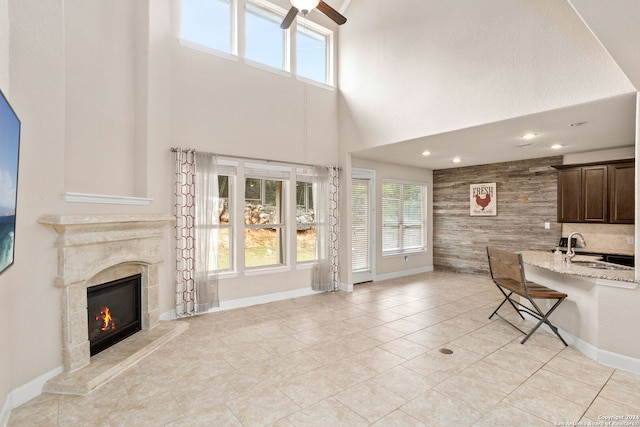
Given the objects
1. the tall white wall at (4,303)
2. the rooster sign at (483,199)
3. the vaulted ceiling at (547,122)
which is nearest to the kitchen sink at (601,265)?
the vaulted ceiling at (547,122)

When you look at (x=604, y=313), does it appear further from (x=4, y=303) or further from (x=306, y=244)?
(x=4, y=303)

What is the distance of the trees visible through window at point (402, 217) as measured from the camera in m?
6.93

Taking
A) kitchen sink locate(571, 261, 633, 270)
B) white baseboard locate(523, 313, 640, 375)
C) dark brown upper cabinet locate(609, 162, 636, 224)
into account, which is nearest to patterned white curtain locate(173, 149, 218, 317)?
white baseboard locate(523, 313, 640, 375)

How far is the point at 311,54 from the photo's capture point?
571 centimetres

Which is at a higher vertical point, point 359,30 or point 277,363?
point 359,30

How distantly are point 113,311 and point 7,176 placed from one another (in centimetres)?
193

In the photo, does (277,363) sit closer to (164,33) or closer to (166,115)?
(166,115)

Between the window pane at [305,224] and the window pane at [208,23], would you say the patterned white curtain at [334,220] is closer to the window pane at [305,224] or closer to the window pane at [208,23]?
the window pane at [305,224]

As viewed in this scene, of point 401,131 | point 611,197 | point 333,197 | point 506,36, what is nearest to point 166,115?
point 333,197

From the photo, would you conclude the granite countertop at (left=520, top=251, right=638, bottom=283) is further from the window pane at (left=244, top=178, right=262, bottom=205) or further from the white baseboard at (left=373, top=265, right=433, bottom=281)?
the window pane at (left=244, top=178, right=262, bottom=205)

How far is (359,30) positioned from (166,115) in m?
3.57

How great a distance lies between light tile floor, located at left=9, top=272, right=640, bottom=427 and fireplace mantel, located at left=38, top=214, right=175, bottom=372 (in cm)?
44

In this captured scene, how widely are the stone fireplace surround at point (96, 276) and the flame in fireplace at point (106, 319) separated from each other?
0.21m

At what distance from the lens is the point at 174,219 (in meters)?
3.91
